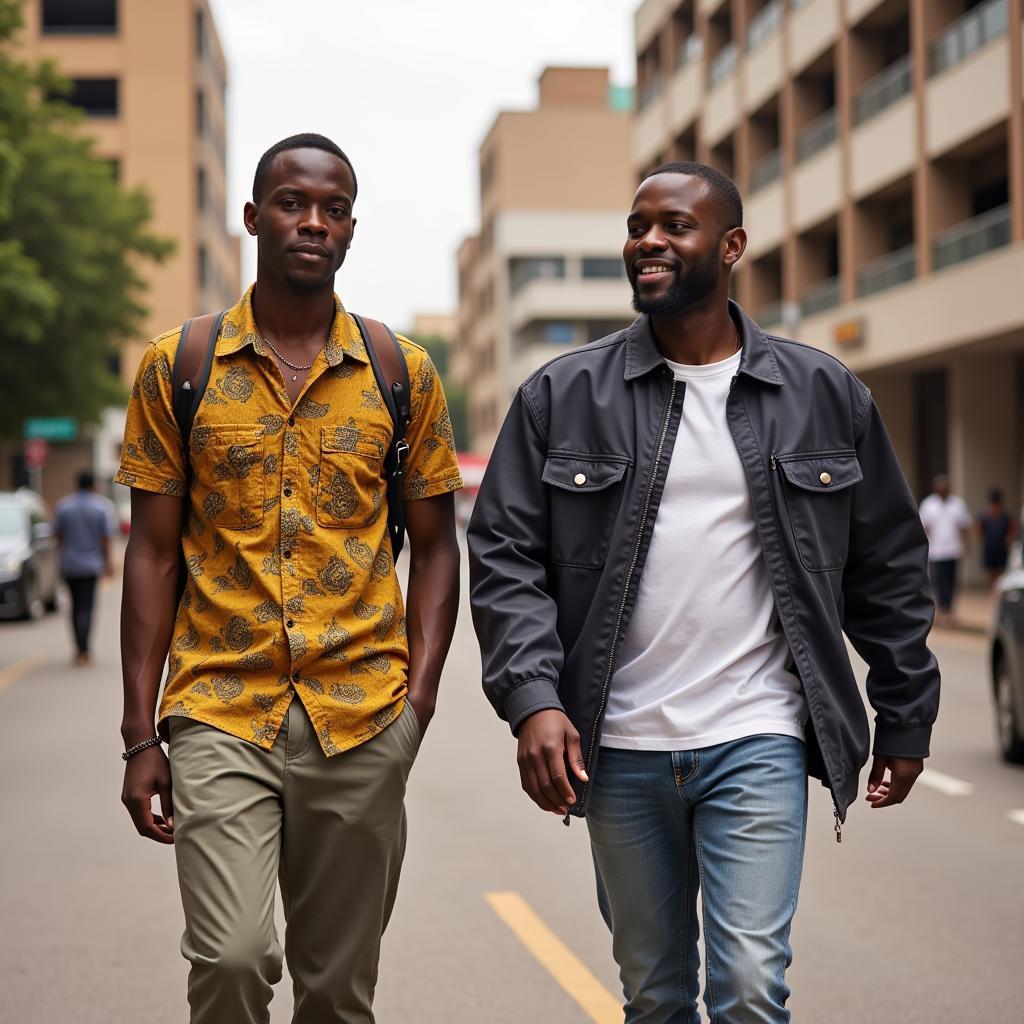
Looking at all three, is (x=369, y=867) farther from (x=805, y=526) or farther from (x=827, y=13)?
(x=827, y=13)

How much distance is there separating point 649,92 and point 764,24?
1133cm

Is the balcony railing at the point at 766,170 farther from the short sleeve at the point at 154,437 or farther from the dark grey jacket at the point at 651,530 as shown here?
the short sleeve at the point at 154,437

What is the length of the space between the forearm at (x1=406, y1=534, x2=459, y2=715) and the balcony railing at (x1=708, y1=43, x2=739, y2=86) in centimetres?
3855

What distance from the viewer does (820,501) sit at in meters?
3.65

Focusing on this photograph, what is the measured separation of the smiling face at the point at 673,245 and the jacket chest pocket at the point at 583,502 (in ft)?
1.12

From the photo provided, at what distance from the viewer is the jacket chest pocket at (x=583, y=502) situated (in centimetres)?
358

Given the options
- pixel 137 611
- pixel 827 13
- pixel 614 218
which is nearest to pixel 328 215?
pixel 137 611

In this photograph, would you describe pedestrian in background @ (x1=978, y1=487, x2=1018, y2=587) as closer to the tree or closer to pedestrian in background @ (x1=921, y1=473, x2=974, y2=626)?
pedestrian in background @ (x1=921, y1=473, x2=974, y2=626)

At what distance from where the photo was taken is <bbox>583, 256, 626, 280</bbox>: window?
82750mm

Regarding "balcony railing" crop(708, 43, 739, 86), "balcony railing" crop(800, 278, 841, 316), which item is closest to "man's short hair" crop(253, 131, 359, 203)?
"balcony railing" crop(800, 278, 841, 316)

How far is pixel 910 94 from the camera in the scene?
99.9ft

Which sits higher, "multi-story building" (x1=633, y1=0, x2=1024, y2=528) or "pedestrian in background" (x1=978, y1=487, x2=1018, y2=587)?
"multi-story building" (x1=633, y1=0, x2=1024, y2=528)

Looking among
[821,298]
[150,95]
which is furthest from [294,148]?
[150,95]

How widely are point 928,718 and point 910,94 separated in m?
28.4
